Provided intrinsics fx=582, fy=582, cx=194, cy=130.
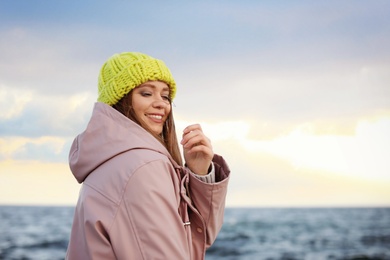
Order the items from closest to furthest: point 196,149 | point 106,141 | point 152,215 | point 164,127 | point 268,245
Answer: point 152,215, point 106,141, point 196,149, point 164,127, point 268,245

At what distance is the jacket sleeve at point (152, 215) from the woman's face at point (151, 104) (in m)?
0.36

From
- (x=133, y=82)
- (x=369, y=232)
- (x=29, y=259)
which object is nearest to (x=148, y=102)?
(x=133, y=82)

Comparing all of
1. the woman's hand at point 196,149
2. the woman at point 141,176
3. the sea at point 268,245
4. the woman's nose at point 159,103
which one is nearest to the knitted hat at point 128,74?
the woman at point 141,176

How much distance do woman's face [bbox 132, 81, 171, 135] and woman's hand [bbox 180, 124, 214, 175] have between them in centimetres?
15

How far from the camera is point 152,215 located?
A: 254cm

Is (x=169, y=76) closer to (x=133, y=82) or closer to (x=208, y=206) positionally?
(x=133, y=82)

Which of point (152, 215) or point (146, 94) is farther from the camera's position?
point (146, 94)

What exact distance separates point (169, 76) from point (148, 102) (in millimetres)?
189

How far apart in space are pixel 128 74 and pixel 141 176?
60 cm

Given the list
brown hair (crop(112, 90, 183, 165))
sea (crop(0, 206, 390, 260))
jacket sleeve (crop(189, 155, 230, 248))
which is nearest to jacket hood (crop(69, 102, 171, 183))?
brown hair (crop(112, 90, 183, 165))

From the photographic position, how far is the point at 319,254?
58.1 ft

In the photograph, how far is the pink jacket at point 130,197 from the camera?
8.32ft

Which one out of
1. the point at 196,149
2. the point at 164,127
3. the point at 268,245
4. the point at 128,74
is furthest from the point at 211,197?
the point at 268,245

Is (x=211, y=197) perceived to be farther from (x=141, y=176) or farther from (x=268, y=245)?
(x=268, y=245)
